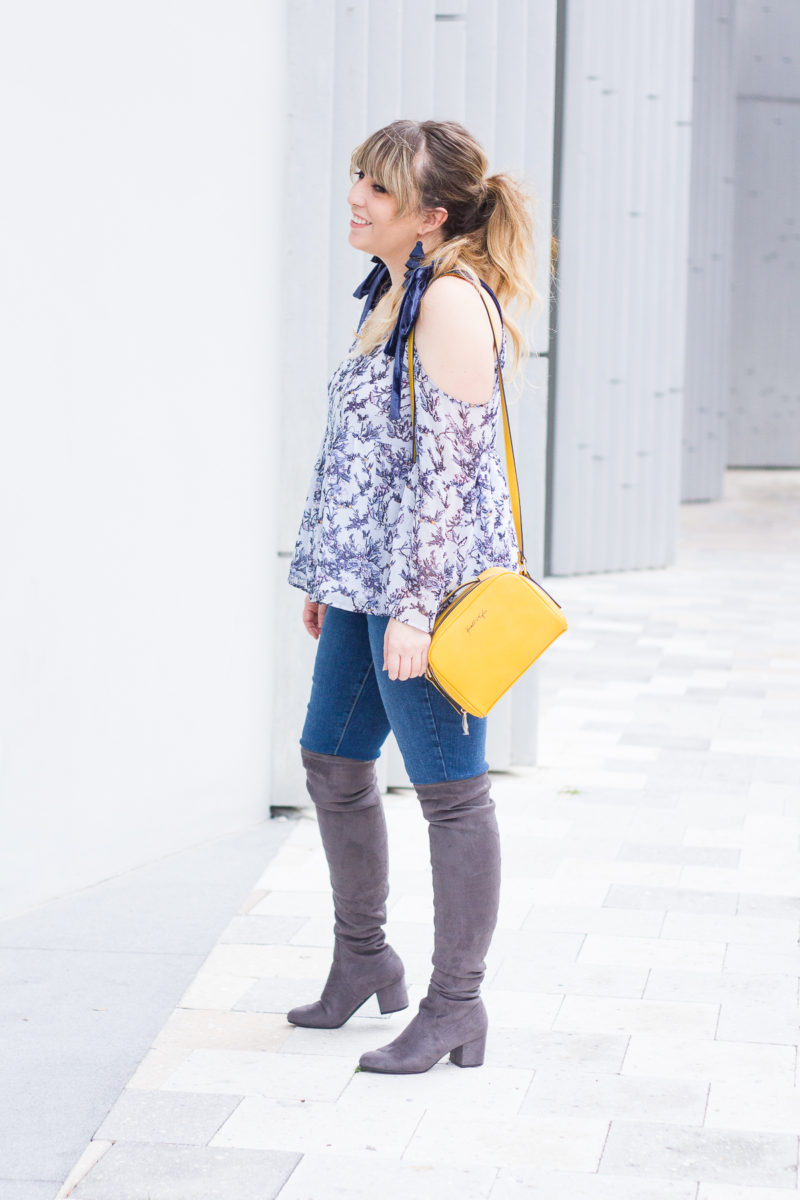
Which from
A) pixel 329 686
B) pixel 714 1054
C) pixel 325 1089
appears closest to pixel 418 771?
pixel 329 686

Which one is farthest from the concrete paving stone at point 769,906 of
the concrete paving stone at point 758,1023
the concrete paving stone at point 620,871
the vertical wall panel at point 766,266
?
the vertical wall panel at point 766,266

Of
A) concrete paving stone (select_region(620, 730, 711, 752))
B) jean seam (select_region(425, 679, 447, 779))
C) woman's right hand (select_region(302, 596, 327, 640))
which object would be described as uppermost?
woman's right hand (select_region(302, 596, 327, 640))

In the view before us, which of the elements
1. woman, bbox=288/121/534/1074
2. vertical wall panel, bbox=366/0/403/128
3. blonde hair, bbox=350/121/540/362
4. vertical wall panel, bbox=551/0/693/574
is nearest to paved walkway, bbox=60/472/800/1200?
woman, bbox=288/121/534/1074

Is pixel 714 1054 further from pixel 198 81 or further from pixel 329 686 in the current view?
pixel 198 81

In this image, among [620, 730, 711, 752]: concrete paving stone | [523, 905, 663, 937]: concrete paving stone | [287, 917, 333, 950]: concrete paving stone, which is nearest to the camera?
[287, 917, 333, 950]: concrete paving stone

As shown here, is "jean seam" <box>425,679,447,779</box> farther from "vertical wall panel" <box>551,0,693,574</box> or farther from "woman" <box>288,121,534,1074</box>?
"vertical wall panel" <box>551,0,693,574</box>

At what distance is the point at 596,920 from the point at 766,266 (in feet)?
62.2

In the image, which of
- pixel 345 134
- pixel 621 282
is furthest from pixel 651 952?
pixel 621 282

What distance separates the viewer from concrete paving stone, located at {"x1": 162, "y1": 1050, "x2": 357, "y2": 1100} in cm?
282

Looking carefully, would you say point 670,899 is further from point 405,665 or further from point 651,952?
point 405,665

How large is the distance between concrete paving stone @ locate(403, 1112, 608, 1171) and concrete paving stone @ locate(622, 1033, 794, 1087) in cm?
28

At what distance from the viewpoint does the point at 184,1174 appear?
A: 8.13 feet

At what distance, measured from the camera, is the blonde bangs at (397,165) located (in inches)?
108

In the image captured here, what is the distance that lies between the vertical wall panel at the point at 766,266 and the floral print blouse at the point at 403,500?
63.8 ft
